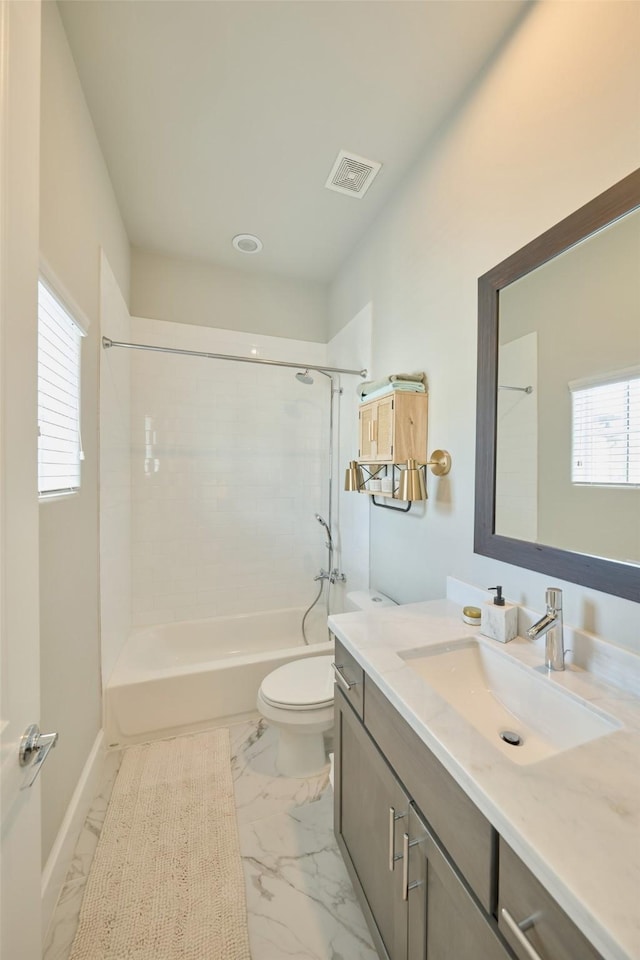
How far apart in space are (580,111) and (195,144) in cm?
154

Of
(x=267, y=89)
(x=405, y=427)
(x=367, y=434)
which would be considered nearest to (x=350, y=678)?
(x=405, y=427)

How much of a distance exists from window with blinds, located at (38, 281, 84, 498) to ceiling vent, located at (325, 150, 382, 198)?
1.42 metres

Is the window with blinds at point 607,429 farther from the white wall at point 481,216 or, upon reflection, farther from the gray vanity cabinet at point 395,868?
the gray vanity cabinet at point 395,868

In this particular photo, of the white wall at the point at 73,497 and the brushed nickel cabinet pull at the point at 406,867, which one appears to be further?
the white wall at the point at 73,497

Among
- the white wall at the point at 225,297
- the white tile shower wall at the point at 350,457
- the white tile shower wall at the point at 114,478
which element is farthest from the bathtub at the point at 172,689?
the white wall at the point at 225,297

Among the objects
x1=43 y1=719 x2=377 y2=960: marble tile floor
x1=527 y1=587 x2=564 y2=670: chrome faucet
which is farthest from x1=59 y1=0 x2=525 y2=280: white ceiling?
x1=43 y1=719 x2=377 y2=960: marble tile floor

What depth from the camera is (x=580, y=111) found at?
3.22 ft

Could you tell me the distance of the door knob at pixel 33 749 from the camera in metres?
0.59

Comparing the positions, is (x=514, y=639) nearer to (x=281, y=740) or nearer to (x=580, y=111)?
(x=281, y=740)

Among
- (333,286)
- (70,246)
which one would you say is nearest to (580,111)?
(70,246)

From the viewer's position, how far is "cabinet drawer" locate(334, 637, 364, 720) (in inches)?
41.0

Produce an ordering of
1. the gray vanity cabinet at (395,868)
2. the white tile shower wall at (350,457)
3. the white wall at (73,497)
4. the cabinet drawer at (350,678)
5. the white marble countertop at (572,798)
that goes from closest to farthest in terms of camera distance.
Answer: the white marble countertop at (572,798) < the gray vanity cabinet at (395,868) < the cabinet drawer at (350,678) < the white wall at (73,497) < the white tile shower wall at (350,457)

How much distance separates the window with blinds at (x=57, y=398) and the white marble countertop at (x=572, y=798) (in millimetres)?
1236

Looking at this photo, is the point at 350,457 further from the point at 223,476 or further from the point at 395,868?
the point at 395,868
